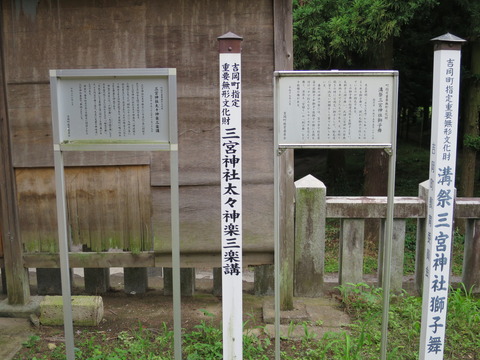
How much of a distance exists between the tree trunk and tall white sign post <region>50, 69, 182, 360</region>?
27.8 feet

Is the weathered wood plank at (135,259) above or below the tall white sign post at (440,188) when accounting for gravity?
below

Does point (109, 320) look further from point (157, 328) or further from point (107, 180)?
point (107, 180)

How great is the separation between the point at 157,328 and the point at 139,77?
2334 mm

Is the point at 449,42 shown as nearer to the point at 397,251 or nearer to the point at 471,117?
the point at 397,251

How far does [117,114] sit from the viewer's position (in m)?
3.23

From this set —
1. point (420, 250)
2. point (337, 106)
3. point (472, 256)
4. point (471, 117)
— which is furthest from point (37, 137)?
point (471, 117)

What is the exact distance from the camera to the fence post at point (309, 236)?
4812 millimetres

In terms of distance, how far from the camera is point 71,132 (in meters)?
3.28

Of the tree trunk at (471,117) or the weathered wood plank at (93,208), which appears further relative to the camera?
the tree trunk at (471,117)

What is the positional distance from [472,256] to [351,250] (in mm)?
1228

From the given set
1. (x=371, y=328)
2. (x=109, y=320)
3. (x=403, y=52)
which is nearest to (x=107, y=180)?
(x=109, y=320)

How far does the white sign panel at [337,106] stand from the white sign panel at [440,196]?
30cm

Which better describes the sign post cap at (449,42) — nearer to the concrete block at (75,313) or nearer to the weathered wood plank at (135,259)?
the weathered wood plank at (135,259)

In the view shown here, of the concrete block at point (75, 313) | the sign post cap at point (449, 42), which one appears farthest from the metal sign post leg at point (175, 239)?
the sign post cap at point (449, 42)
